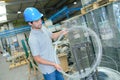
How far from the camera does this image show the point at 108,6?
299 centimetres

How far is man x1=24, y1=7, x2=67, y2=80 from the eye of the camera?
7.82 ft

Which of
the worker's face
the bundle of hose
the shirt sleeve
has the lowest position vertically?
the bundle of hose

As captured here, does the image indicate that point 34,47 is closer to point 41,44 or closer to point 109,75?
point 41,44

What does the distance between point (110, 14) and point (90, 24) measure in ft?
2.44

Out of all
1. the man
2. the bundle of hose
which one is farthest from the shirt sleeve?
the bundle of hose

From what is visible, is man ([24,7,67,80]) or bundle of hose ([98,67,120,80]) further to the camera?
bundle of hose ([98,67,120,80])

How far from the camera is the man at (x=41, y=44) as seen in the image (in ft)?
7.82

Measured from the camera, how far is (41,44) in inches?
100

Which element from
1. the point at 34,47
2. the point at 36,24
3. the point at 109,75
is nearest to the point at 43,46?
the point at 34,47

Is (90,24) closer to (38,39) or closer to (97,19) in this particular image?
(97,19)

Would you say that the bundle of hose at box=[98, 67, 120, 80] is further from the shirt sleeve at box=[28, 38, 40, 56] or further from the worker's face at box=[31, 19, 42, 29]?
the worker's face at box=[31, 19, 42, 29]

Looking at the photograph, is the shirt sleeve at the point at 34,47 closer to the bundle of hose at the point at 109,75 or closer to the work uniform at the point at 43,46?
the work uniform at the point at 43,46

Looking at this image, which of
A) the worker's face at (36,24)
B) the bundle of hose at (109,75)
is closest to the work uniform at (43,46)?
the worker's face at (36,24)

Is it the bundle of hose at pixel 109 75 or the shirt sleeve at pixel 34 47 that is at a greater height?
the shirt sleeve at pixel 34 47
